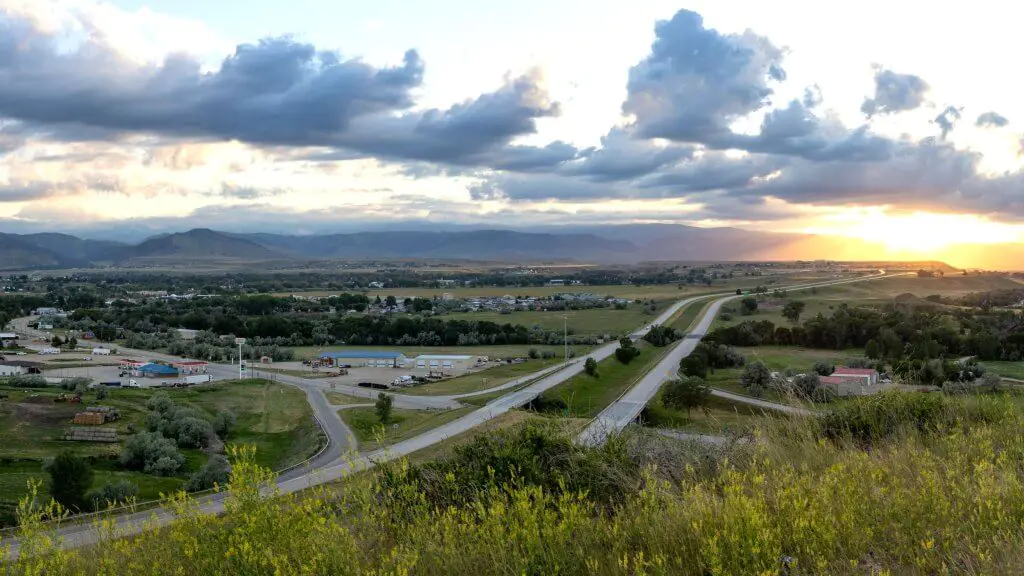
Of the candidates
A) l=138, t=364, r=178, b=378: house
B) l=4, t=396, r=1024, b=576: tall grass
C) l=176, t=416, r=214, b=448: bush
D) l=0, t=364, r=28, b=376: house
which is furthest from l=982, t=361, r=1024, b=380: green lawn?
l=0, t=364, r=28, b=376: house

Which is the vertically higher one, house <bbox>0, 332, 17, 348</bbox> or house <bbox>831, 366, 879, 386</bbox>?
house <bbox>831, 366, 879, 386</bbox>

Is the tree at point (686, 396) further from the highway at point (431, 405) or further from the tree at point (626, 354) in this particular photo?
the tree at point (626, 354)

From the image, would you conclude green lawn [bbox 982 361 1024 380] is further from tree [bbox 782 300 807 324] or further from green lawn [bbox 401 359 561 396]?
green lawn [bbox 401 359 561 396]

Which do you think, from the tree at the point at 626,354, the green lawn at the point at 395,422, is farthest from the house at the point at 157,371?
the tree at the point at 626,354

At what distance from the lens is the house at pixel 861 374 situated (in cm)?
4122

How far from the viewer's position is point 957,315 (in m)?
72.3

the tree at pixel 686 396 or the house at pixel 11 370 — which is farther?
the house at pixel 11 370

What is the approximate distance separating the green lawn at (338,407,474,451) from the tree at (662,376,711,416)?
1080 centimetres

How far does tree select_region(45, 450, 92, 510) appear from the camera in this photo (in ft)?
79.2

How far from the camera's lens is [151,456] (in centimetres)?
3278

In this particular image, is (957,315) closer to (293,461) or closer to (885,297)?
(885,297)

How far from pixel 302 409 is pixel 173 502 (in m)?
40.9

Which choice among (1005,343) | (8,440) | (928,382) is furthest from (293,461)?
(1005,343)

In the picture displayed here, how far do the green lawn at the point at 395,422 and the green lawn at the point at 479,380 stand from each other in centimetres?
724
